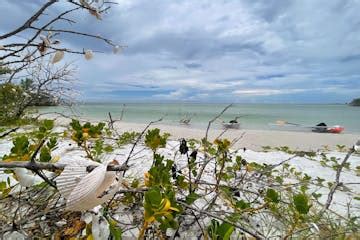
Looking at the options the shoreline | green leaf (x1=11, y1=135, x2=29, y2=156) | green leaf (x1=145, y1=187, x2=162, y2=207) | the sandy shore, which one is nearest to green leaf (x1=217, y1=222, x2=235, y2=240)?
green leaf (x1=145, y1=187, x2=162, y2=207)

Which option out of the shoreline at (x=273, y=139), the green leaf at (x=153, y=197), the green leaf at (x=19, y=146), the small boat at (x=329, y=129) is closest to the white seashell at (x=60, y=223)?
the green leaf at (x=19, y=146)

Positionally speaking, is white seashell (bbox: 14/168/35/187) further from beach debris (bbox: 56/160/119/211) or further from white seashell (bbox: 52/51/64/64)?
white seashell (bbox: 52/51/64/64)

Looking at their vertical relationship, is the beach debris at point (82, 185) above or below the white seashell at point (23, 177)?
above

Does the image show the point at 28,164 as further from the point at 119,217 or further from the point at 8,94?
the point at 8,94

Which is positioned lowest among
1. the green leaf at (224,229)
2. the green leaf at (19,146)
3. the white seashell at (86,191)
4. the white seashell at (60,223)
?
the white seashell at (60,223)

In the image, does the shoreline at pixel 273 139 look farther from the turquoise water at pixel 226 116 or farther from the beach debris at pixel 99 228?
the beach debris at pixel 99 228

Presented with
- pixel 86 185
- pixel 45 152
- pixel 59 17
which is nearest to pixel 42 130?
pixel 45 152

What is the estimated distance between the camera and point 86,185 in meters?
0.44

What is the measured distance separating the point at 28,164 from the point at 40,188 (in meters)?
0.74

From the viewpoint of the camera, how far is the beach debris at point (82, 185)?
44 centimetres

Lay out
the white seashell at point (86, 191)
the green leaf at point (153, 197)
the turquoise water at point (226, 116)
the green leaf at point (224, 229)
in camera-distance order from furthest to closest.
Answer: the turquoise water at point (226, 116), the green leaf at point (224, 229), the green leaf at point (153, 197), the white seashell at point (86, 191)

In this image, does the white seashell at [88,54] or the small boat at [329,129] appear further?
the small boat at [329,129]

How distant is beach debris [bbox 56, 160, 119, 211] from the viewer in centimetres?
44

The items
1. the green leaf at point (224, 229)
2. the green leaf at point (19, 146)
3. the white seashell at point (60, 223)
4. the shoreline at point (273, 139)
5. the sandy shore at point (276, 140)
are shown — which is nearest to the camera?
the green leaf at point (224, 229)
